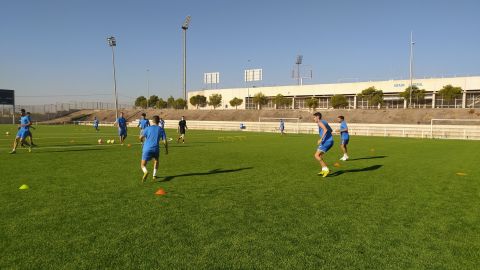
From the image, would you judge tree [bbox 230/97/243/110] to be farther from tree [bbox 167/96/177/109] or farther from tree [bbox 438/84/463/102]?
tree [bbox 438/84/463/102]

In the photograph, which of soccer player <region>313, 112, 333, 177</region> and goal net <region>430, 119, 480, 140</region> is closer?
soccer player <region>313, 112, 333, 177</region>

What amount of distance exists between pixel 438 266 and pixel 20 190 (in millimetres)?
8298

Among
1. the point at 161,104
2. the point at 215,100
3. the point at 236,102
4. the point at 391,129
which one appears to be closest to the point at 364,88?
the point at 236,102

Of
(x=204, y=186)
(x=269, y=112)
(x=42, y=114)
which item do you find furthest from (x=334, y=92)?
(x=204, y=186)

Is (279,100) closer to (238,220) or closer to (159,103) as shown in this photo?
(159,103)

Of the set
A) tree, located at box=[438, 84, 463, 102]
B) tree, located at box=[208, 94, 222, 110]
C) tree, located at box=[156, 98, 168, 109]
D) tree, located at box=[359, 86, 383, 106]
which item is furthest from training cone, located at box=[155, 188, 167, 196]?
tree, located at box=[156, 98, 168, 109]

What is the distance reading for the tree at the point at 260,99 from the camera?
89375 millimetres

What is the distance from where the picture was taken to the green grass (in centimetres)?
443

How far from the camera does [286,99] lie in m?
89.2

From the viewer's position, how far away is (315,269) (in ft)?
13.5

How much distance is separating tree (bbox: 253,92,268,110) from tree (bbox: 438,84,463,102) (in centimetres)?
3974

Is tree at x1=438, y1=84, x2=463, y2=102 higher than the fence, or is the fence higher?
tree at x1=438, y1=84, x2=463, y2=102

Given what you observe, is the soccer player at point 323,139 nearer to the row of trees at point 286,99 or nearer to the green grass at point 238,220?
the green grass at point 238,220

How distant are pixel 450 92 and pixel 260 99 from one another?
41536 millimetres
